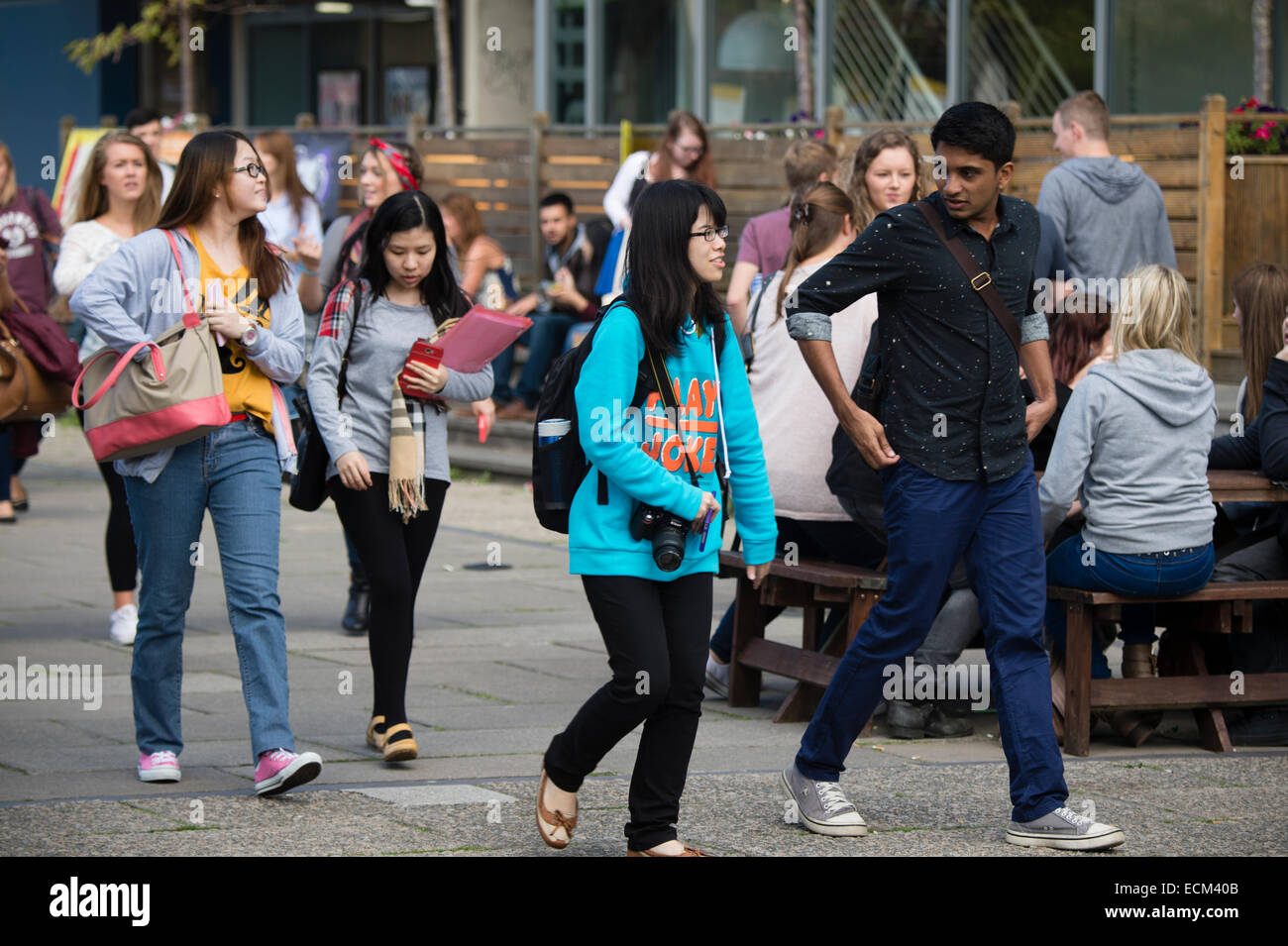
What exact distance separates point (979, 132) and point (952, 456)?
2.95 feet

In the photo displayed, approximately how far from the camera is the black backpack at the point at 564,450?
498cm

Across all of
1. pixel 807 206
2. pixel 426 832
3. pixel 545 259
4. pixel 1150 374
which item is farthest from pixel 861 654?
pixel 545 259

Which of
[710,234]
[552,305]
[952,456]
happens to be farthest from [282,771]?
[552,305]

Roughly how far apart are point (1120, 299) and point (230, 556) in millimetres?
3134

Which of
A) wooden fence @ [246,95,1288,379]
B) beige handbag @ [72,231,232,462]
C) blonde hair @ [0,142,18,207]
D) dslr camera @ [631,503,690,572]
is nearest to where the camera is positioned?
dslr camera @ [631,503,690,572]

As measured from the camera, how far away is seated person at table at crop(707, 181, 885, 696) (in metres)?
6.95

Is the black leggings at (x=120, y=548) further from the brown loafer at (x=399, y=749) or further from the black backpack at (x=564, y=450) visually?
the black backpack at (x=564, y=450)

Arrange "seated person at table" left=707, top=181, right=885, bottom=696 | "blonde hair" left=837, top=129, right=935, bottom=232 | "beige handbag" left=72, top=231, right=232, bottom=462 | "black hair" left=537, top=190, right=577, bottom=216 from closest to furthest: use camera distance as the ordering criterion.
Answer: "beige handbag" left=72, top=231, right=232, bottom=462
"seated person at table" left=707, top=181, right=885, bottom=696
"blonde hair" left=837, top=129, right=935, bottom=232
"black hair" left=537, top=190, right=577, bottom=216

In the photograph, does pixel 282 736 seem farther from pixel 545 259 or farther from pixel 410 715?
pixel 545 259

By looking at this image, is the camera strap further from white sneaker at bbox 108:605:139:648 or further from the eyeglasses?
white sneaker at bbox 108:605:139:648

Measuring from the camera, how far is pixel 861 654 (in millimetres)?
5395

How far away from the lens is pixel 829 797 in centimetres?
540

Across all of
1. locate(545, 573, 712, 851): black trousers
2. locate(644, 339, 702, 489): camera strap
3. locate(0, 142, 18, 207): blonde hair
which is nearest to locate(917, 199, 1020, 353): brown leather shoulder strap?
locate(644, 339, 702, 489): camera strap

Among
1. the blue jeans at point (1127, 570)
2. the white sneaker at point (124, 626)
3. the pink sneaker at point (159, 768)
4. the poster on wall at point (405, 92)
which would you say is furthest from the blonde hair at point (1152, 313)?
the poster on wall at point (405, 92)
